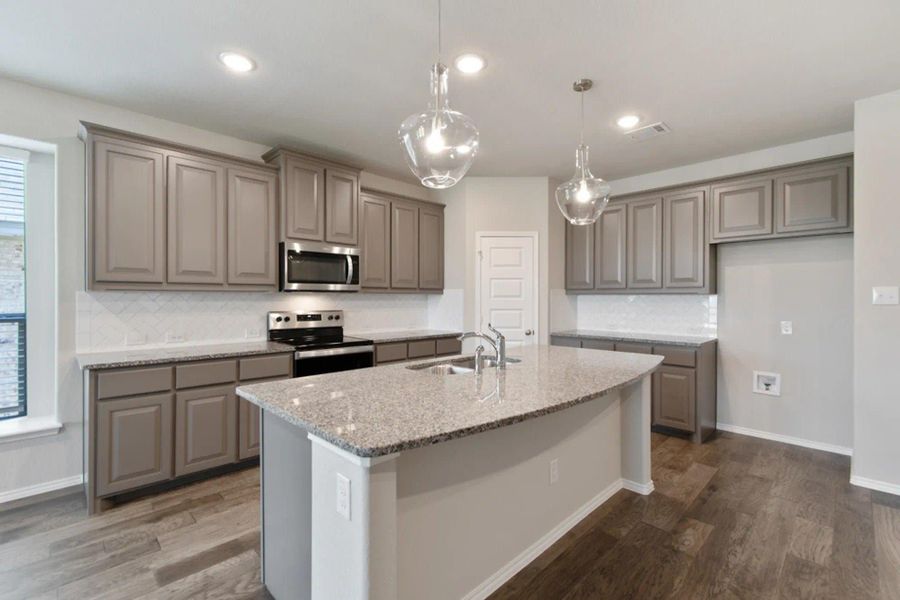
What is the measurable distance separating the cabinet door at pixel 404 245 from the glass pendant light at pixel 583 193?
6.95 feet

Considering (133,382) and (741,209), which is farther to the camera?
(741,209)

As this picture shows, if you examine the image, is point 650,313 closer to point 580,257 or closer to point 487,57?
point 580,257

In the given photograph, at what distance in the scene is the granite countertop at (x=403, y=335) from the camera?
398 cm

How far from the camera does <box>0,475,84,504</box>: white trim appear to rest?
8.61 ft

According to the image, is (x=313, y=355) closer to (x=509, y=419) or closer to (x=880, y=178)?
(x=509, y=419)

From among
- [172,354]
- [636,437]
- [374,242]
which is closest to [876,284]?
[636,437]

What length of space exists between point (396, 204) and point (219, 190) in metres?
1.69

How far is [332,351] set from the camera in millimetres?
3514

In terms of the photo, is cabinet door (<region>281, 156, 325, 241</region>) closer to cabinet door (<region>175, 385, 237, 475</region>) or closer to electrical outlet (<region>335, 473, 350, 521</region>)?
cabinet door (<region>175, 385, 237, 475</region>)

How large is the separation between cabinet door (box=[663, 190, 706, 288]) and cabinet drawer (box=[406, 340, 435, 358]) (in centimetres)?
239

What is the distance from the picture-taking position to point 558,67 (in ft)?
8.06

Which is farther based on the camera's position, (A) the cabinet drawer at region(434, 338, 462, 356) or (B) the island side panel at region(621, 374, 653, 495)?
(A) the cabinet drawer at region(434, 338, 462, 356)

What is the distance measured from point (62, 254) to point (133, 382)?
101cm

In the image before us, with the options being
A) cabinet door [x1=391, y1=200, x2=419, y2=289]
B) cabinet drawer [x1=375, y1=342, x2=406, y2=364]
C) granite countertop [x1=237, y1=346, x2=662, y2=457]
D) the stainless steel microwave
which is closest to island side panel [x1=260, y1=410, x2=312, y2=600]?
granite countertop [x1=237, y1=346, x2=662, y2=457]
